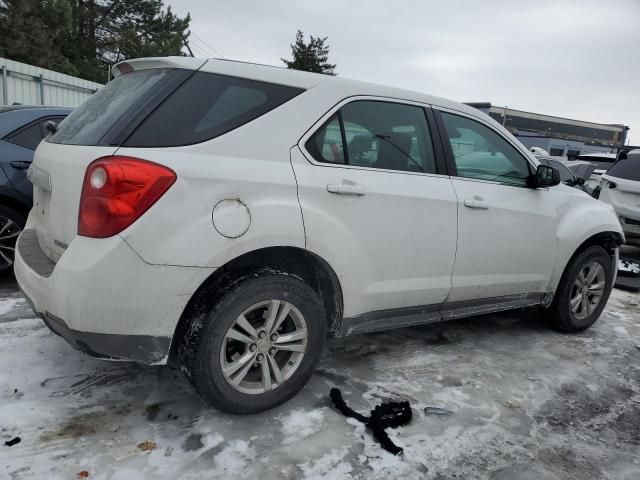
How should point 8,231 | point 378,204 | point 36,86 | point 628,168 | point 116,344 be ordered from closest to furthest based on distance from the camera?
point 116,344, point 378,204, point 8,231, point 628,168, point 36,86

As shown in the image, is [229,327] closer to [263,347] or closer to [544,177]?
[263,347]

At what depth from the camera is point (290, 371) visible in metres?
2.64

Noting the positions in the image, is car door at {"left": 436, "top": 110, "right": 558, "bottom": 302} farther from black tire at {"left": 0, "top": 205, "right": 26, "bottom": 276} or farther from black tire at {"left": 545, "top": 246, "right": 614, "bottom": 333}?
black tire at {"left": 0, "top": 205, "right": 26, "bottom": 276}

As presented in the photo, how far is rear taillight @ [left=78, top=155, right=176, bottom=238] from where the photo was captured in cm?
210

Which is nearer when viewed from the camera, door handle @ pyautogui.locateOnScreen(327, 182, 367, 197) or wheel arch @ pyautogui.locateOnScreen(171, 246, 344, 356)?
wheel arch @ pyautogui.locateOnScreen(171, 246, 344, 356)

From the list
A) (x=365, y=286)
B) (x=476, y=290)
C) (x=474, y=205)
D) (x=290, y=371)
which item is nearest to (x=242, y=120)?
(x=365, y=286)

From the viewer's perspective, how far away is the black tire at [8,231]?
4.31 metres

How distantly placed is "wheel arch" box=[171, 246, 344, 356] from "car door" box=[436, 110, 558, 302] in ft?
3.00

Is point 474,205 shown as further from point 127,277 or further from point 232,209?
point 127,277

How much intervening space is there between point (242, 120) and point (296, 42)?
42.2 m

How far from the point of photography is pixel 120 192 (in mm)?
2102

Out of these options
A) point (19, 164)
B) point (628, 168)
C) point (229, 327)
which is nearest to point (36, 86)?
point (19, 164)

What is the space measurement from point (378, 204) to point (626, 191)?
6282mm

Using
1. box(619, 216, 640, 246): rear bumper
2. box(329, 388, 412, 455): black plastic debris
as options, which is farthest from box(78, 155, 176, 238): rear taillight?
box(619, 216, 640, 246): rear bumper
